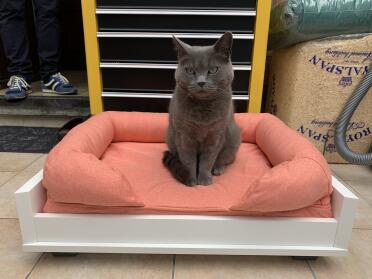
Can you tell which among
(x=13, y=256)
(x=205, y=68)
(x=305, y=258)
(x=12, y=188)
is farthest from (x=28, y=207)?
(x=305, y=258)

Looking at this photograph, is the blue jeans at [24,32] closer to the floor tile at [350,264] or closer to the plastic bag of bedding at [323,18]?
the plastic bag of bedding at [323,18]

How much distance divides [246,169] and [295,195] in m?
0.41

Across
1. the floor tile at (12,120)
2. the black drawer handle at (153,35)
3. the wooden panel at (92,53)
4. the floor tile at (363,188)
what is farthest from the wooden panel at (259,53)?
the floor tile at (12,120)

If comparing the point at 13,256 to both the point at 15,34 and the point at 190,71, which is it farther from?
the point at 15,34

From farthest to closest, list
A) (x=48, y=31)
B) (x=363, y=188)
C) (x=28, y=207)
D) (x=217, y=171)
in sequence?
(x=48, y=31) < (x=363, y=188) < (x=217, y=171) < (x=28, y=207)

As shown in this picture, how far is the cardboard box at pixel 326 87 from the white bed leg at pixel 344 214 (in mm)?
775

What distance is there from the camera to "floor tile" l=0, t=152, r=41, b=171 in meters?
1.49

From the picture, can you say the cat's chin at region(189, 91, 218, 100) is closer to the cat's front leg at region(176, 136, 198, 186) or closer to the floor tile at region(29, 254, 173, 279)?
the cat's front leg at region(176, 136, 198, 186)

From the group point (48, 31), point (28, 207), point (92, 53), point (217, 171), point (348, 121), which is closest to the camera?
point (28, 207)

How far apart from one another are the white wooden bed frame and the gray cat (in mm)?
240

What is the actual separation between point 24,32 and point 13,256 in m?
1.47

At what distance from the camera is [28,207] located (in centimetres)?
85

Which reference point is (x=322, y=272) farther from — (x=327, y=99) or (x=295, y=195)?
(x=327, y=99)

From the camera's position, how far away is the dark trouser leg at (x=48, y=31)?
5.87 ft
